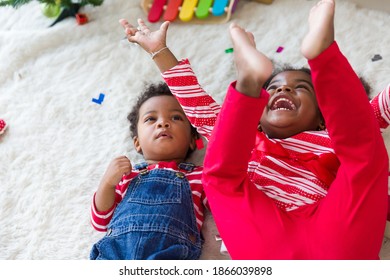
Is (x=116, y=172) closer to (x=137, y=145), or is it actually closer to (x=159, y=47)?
(x=137, y=145)

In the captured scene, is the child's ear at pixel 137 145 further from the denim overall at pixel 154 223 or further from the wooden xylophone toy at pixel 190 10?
the wooden xylophone toy at pixel 190 10

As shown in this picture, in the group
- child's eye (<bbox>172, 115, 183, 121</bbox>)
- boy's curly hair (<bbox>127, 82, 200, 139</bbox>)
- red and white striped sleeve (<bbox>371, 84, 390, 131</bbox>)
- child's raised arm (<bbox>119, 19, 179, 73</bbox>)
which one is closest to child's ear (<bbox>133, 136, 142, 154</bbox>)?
boy's curly hair (<bbox>127, 82, 200, 139</bbox>)

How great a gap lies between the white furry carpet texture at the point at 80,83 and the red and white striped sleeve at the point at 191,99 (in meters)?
0.21

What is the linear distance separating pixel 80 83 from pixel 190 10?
1.40ft

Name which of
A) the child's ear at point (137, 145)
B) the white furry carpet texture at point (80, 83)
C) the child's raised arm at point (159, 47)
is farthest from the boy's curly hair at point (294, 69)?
the child's ear at point (137, 145)

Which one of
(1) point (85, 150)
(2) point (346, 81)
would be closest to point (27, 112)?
(1) point (85, 150)

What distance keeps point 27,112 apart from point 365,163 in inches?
38.9

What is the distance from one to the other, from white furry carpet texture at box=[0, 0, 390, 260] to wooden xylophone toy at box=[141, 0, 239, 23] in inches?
1.1

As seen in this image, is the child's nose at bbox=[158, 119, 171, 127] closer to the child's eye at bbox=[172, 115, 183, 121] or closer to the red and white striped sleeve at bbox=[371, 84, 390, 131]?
the child's eye at bbox=[172, 115, 183, 121]

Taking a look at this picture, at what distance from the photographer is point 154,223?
3.64ft

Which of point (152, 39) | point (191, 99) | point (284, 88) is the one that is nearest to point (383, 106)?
point (284, 88)

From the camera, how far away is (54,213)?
1.29 m
